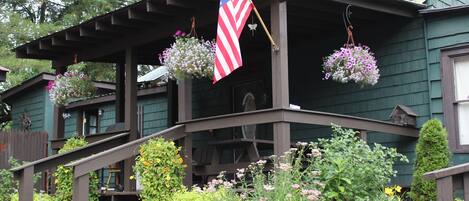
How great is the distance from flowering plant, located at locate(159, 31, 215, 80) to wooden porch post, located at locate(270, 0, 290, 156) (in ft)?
3.26

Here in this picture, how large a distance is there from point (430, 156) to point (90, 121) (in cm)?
1201

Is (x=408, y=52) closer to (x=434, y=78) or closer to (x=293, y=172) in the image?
(x=434, y=78)

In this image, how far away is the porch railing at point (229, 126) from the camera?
6.75 meters

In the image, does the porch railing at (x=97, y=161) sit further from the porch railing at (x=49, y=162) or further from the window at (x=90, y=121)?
the window at (x=90, y=121)

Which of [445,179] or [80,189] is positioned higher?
[445,179]

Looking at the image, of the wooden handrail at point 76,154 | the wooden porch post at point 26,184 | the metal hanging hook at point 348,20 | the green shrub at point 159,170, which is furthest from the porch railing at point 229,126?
the wooden handrail at point 76,154

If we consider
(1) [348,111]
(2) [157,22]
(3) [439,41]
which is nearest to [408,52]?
(3) [439,41]

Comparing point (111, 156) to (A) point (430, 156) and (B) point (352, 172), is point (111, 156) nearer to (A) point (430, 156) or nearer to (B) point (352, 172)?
(B) point (352, 172)

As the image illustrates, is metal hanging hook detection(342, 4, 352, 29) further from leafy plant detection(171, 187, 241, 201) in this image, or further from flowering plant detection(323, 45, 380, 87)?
leafy plant detection(171, 187, 241, 201)

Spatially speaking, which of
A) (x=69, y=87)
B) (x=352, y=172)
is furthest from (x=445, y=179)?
(x=69, y=87)

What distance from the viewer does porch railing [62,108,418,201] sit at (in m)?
6.75

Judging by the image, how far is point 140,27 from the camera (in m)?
9.24

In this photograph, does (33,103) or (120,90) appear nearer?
(120,90)

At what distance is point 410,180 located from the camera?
8.23m
